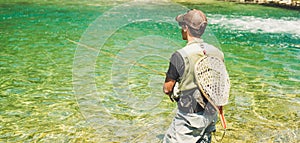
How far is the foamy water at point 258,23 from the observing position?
20.0 metres

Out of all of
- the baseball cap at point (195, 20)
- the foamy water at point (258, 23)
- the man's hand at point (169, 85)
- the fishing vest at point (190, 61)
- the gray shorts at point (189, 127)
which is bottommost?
the foamy water at point (258, 23)

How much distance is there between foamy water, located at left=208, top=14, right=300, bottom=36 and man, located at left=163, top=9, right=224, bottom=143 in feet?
54.1

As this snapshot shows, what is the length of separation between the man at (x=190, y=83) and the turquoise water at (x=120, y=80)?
2.25 metres

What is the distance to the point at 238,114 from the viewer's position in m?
7.75

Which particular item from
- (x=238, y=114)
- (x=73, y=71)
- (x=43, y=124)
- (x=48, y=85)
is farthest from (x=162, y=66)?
(x=43, y=124)

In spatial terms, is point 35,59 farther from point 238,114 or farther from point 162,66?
point 238,114

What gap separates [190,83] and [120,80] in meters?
6.52

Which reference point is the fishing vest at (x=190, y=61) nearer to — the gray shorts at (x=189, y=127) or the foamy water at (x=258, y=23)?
the gray shorts at (x=189, y=127)

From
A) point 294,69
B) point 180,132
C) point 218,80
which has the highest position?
point 218,80

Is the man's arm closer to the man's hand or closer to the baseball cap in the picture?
the man's hand

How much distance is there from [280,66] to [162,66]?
4.02 m

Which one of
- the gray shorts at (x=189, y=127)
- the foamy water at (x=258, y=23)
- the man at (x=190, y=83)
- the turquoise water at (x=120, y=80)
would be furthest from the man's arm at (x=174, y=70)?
the foamy water at (x=258, y=23)

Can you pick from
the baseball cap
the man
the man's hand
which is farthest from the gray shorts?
the baseball cap

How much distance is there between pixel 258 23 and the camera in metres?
22.2
